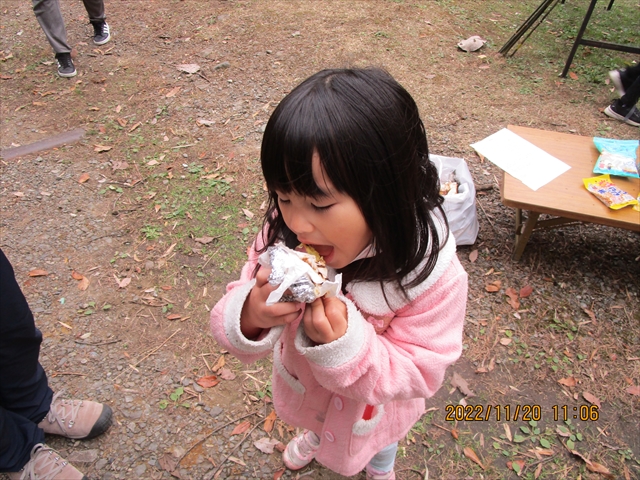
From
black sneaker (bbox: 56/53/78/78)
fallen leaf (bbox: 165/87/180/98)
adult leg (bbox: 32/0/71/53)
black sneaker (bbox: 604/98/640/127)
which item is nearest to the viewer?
black sneaker (bbox: 604/98/640/127)

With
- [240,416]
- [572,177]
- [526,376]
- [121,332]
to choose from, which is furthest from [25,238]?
[572,177]

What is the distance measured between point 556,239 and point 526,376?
1402mm

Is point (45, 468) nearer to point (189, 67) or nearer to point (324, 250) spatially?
point (324, 250)

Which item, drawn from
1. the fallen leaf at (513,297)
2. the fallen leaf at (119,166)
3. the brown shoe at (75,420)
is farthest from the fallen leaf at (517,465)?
the fallen leaf at (119,166)

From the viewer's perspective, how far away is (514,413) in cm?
275

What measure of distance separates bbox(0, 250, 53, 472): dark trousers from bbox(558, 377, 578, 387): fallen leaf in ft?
10.2

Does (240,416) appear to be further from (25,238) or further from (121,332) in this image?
(25,238)

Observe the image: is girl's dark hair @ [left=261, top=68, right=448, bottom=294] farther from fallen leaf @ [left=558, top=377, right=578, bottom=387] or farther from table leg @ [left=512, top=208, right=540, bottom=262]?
table leg @ [left=512, top=208, right=540, bottom=262]

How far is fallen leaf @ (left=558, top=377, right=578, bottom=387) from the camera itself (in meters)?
2.88

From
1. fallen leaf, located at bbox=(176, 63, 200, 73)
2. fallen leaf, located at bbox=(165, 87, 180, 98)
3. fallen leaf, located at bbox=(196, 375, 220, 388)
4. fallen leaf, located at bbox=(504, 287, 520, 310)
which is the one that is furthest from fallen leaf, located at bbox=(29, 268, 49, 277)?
fallen leaf, located at bbox=(504, 287, 520, 310)

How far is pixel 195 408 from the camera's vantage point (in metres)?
2.70

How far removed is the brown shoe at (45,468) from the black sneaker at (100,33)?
5539 mm

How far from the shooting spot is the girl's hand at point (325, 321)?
45.0 inches

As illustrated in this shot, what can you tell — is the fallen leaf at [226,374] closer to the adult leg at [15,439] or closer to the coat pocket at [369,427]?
the adult leg at [15,439]
